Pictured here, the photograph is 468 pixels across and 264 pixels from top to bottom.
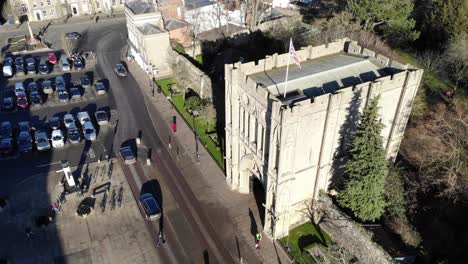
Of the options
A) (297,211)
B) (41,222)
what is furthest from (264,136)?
(41,222)

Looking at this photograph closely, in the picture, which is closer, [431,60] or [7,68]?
[431,60]

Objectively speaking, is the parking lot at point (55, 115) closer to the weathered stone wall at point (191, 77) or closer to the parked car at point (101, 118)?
the parked car at point (101, 118)

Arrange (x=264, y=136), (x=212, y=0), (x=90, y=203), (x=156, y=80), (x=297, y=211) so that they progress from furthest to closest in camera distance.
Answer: (x=212, y=0) → (x=156, y=80) → (x=90, y=203) → (x=297, y=211) → (x=264, y=136)

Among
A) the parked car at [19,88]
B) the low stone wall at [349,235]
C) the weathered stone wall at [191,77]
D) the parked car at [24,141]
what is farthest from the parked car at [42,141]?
the low stone wall at [349,235]

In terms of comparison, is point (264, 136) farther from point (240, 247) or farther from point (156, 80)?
point (156, 80)

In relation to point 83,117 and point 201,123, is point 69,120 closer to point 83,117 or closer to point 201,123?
point 83,117

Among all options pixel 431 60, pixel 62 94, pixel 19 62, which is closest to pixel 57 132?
pixel 62 94
